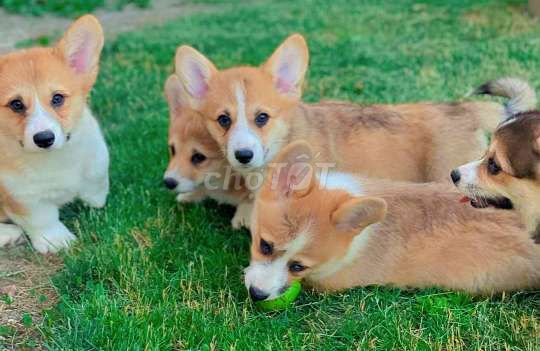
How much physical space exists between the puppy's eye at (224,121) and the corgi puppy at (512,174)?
4.69 feet

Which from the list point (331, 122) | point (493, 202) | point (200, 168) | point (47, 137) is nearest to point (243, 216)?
point (200, 168)

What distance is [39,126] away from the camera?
12.3ft

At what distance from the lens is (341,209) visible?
3.19m

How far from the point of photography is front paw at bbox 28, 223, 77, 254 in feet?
13.3

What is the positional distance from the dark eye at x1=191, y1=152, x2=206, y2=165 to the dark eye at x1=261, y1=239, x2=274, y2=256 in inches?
48.6

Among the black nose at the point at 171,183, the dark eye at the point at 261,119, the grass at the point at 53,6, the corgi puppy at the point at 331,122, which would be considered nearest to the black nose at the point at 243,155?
the corgi puppy at the point at 331,122

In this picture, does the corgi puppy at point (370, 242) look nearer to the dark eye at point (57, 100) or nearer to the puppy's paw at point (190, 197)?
the puppy's paw at point (190, 197)

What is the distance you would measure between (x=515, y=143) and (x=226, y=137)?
5.60 feet

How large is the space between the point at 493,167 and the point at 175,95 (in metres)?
2.32

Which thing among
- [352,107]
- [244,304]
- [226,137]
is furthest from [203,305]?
[352,107]

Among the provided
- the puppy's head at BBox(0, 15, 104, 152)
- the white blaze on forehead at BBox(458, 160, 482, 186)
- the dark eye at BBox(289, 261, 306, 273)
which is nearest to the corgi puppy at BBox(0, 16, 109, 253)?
the puppy's head at BBox(0, 15, 104, 152)

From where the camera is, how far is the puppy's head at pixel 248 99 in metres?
3.99

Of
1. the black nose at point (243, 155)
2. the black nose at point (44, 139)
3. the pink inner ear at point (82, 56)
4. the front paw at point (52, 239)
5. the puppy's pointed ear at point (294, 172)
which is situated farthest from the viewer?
the pink inner ear at point (82, 56)

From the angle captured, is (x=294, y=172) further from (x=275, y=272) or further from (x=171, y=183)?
(x=171, y=183)
